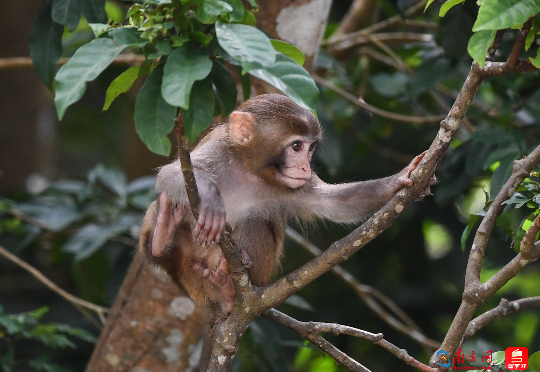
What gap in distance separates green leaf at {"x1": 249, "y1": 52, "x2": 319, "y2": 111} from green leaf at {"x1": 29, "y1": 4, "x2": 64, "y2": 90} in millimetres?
1938

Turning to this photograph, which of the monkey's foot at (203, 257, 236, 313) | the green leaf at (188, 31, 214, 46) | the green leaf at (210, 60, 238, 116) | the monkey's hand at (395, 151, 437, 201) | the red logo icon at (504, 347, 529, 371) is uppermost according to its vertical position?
the green leaf at (188, 31, 214, 46)

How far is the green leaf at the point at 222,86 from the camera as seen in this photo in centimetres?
234

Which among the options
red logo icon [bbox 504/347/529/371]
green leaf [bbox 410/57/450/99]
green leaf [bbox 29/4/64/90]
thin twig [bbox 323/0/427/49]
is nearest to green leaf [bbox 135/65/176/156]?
green leaf [bbox 29/4/64/90]

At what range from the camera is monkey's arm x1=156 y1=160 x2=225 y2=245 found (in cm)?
279

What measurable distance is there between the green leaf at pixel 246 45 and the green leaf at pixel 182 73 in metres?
0.10

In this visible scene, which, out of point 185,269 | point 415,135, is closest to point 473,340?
point 415,135

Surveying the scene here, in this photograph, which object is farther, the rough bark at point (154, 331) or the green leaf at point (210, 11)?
the rough bark at point (154, 331)

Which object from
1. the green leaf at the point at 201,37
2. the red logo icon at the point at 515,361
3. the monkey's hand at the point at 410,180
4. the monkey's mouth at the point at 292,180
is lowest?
the red logo icon at the point at 515,361

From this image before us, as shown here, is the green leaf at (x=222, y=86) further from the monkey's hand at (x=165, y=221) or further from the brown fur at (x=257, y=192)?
the monkey's hand at (x=165, y=221)

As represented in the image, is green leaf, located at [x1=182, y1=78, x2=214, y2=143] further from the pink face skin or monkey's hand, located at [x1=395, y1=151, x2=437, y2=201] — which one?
the pink face skin

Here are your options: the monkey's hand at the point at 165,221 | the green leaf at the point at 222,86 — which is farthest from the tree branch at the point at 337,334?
the green leaf at the point at 222,86

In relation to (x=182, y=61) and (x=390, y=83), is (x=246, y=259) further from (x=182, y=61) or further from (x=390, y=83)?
(x=390, y=83)

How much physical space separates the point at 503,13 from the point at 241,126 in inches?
67.3

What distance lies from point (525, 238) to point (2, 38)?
6.51 m
